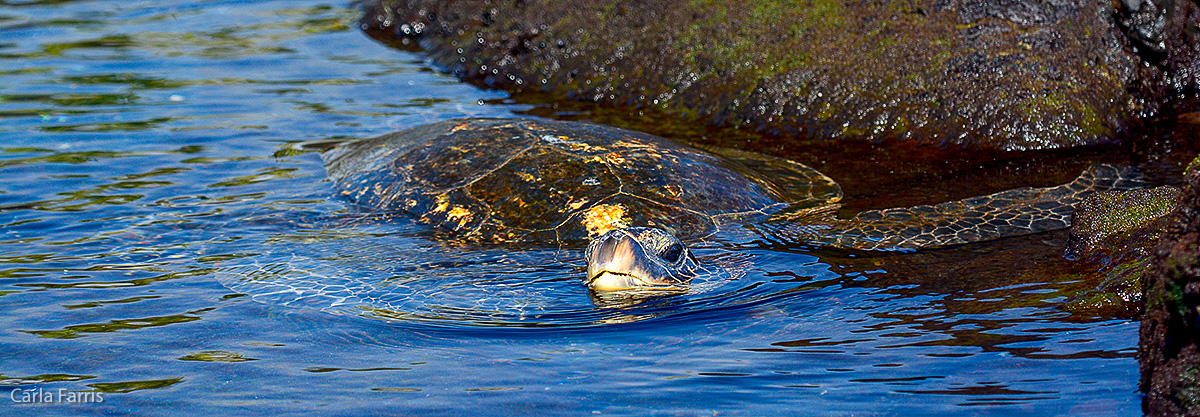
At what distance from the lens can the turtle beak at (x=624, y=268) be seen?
4910mm

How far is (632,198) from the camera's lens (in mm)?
6125

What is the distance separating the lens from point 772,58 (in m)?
8.84

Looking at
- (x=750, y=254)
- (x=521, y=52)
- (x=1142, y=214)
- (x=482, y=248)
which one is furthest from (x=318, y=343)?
(x=521, y=52)

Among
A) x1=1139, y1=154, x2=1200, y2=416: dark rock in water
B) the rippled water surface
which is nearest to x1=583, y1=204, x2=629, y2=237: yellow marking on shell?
the rippled water surface

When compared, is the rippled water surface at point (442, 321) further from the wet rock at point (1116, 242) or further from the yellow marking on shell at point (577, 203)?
the yellow marking on shell at point (577, 203)

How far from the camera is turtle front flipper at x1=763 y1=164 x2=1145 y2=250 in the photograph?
5.61 m

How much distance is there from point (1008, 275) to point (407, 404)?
2.93 meters

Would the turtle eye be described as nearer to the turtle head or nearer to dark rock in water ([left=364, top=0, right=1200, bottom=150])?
the turtle head

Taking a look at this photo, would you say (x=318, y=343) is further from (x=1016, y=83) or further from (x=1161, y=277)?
(x=1016, y=83)

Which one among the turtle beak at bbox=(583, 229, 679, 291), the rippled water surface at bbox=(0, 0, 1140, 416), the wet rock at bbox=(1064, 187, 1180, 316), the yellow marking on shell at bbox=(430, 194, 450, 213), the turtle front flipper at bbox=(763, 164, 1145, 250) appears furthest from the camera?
the yellow marking on shell at bbox=(430, 194, 450, 213)

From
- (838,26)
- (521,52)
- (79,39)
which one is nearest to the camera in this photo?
(838,26)

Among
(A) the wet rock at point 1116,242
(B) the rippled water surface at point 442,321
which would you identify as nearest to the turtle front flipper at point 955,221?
(B) the rippled water surface at point 442,321

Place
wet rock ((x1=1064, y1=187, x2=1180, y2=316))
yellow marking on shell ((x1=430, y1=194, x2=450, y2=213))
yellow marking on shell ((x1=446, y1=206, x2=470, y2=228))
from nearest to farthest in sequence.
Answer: wet rock ((x1=1064, y1=187, x2=1180, y2=316))
yellow marking on shell ((x1=446, y1=206, x2=470, y2=228))
yellow marking on shell ((x1=430, y1=194, x2=450, y2=213))

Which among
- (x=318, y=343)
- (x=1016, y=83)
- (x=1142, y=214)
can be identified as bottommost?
(x=318, y=343)
